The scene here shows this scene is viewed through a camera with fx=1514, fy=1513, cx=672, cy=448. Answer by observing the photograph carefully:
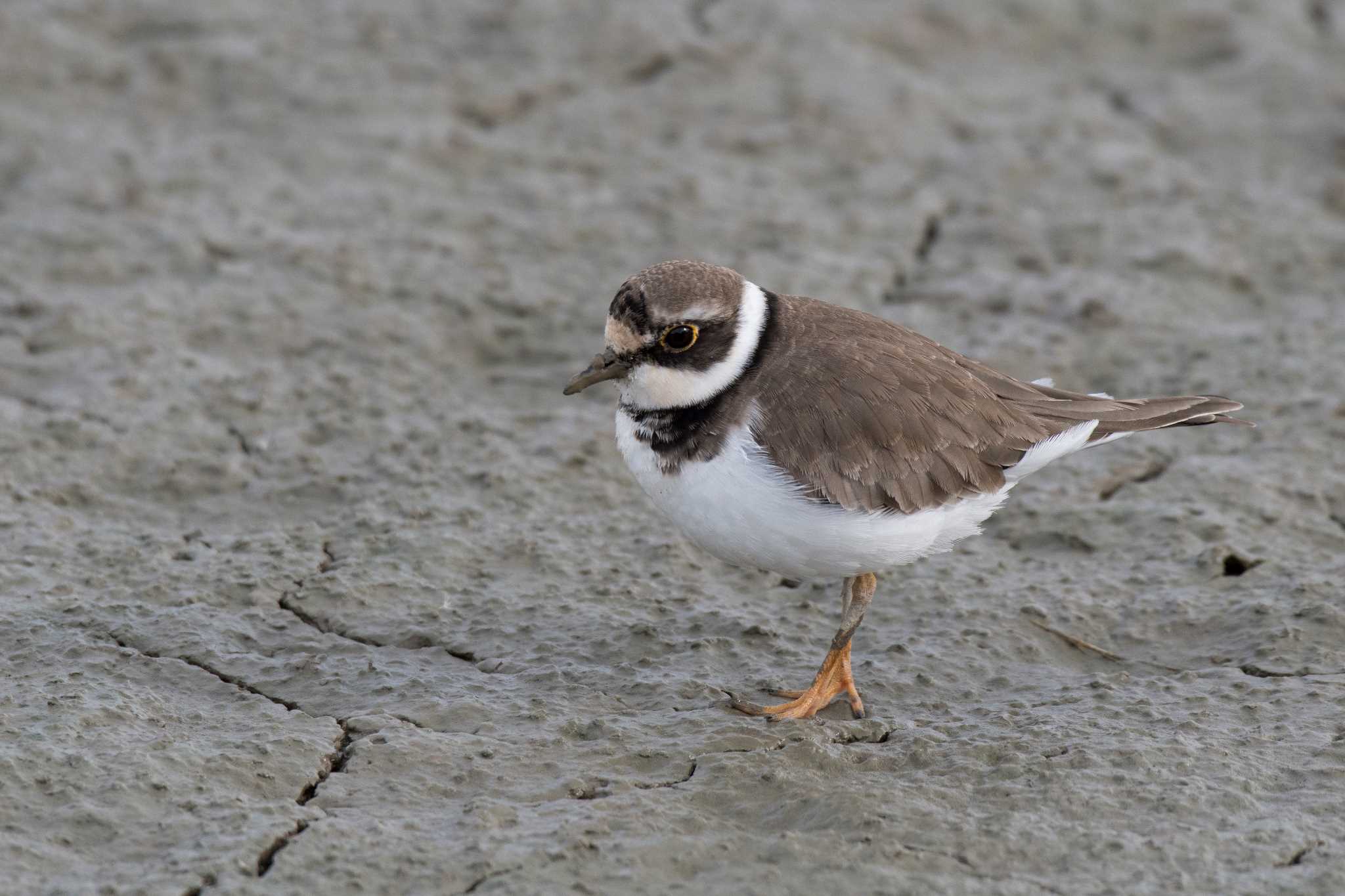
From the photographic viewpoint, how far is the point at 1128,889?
11.9 feet

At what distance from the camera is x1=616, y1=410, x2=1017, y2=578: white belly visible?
13.8ft

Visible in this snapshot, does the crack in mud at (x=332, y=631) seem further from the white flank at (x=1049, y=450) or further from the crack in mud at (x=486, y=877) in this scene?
the white flank at (x=1049, y=450)

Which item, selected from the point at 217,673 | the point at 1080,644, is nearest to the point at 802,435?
the point at 1080,644

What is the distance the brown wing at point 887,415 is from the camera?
4.34 metres

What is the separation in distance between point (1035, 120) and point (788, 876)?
5.85m

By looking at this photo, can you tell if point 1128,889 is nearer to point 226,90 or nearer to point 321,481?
point 321,481

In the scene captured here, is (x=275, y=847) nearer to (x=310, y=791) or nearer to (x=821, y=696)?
(x=310, y=791)

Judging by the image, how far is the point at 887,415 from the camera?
4449 millimetres

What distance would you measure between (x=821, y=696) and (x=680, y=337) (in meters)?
1.14

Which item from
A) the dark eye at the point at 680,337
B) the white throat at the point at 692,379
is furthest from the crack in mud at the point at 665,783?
the dark eye at the point at 680,337

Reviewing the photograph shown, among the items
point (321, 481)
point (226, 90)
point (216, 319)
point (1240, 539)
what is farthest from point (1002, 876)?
point (226, 90)

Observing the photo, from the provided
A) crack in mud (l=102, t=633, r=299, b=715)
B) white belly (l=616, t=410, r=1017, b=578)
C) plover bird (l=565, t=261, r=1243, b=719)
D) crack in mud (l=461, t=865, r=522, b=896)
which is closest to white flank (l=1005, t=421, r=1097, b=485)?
plover bird (l=565, t=261, r=1243, b=719)

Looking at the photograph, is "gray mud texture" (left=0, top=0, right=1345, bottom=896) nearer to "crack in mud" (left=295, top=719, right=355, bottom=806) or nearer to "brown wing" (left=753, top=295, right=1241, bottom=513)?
"crack in mud" (left=295, top=719, right=355, bottom=806)

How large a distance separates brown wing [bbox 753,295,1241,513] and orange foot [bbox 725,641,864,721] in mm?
521
